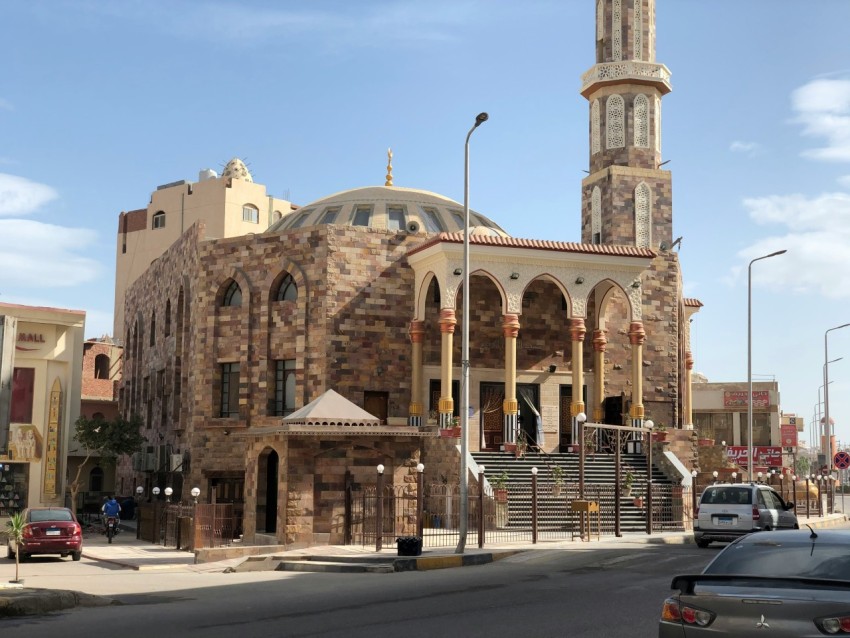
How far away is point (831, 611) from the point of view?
7211 mm

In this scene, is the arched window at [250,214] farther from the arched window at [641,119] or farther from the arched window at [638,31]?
the arched window at [641,119]

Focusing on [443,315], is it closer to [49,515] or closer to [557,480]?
[557,480]

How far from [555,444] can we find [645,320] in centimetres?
557

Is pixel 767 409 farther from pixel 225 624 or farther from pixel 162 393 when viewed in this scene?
pixel 225 624

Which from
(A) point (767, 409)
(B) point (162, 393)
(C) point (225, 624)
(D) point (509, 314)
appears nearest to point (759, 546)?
(C) point (225, 624)

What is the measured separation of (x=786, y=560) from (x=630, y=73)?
34106 millimetres

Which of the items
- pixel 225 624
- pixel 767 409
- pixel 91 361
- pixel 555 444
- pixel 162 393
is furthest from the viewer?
pixel 767 409

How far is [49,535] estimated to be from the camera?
2517 centimetres

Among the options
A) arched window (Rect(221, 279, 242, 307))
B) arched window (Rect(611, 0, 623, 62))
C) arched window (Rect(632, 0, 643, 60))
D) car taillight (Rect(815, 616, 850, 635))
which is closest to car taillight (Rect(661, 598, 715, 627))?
car taillight (Rect(815, 616, 850, 635))

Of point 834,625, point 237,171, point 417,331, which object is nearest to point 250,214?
point 237,171

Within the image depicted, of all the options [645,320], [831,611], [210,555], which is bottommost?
[210,555]

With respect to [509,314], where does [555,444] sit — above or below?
below

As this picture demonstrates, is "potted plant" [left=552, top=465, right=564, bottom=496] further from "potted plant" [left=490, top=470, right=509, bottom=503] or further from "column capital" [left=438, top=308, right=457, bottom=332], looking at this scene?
"column capital" [left=438, top=308, right=457, bottom=332]

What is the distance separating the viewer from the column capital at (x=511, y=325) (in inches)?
1340
